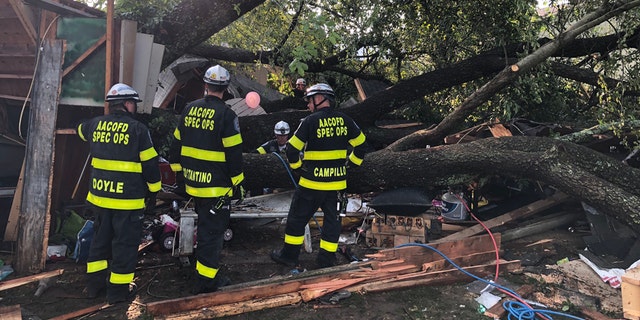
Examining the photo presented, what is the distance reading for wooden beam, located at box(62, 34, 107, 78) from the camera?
13.0 ft

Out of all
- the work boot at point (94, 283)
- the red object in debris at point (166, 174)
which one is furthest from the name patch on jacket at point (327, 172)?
the red object in debris at point (166, 174)

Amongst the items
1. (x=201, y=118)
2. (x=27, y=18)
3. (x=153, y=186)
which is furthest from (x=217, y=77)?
(x=27, y=18)

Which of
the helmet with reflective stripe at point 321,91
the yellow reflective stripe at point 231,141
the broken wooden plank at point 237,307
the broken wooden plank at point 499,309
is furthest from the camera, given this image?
the helmet with reflective stripe at point 321,91

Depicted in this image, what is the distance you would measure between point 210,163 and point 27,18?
2.36m

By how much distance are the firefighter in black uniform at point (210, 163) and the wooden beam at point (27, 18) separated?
6.14 ft

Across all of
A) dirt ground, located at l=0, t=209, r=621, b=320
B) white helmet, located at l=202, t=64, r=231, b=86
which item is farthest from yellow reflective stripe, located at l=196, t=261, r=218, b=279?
white helmet, located at l=202, t=64, r=231, b=86

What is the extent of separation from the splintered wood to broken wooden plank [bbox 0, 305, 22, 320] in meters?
0.90

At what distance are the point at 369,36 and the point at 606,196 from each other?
406cm

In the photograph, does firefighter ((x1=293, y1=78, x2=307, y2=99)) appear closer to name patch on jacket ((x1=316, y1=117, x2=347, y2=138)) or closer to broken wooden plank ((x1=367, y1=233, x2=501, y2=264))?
name patch on jacket ((x1=316, y1=117, x2=347, y2=138))

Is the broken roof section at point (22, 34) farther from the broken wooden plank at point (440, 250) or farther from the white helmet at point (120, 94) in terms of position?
the broken wooden plank at point (440, 250)

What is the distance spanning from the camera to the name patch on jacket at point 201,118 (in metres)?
3.39

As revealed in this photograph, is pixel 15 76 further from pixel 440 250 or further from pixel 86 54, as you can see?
pixel 440 250

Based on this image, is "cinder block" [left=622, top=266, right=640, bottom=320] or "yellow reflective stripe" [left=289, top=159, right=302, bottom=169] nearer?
"cinder block" [left=622, top=266, right=640, bottom=320]

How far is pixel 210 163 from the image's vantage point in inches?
136
